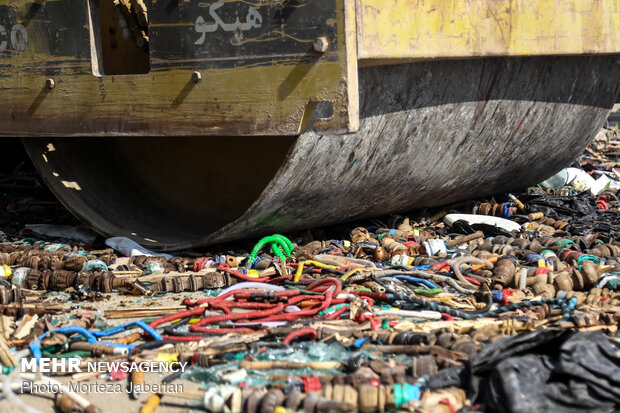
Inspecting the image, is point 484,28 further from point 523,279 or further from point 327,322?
point 327,322

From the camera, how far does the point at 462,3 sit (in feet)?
15.3

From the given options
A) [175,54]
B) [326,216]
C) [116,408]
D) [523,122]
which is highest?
[175,54]

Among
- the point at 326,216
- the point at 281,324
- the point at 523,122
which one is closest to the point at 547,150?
the point at 523,122

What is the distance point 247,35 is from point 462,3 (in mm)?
1413

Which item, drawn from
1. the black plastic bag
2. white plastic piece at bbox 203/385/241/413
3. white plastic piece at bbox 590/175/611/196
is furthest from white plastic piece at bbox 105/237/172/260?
white plastic piece at bbox 590/175/611/196

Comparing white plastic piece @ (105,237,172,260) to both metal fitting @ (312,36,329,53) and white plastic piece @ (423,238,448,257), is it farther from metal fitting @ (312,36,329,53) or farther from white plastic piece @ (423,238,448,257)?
metal fitting @ (312,36,329,53)

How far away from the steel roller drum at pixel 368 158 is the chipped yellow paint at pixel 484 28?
0.88 feet

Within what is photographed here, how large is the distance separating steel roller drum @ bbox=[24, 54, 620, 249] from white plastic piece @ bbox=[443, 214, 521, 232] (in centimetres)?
23

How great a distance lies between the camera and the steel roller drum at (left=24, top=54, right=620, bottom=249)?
4844 millimetres

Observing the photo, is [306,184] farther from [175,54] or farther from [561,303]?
[561,303]

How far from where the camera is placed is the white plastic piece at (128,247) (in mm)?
5387

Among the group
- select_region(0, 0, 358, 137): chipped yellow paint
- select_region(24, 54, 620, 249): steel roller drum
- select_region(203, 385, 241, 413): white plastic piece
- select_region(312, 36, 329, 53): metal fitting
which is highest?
select_region(312, 36, 329, 53): metal fitting

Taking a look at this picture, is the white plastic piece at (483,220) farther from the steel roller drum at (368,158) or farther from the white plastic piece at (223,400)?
the white plastic piece at (223,400)

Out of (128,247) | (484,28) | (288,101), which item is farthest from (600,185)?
(128,247)
